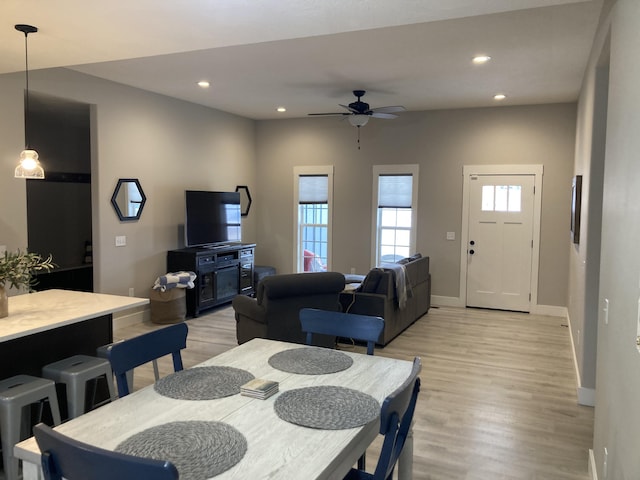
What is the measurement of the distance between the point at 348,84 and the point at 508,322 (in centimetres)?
374

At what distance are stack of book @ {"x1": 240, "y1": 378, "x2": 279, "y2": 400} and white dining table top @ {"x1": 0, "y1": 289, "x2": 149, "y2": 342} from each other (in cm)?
Result: 138

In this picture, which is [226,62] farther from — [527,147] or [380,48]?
[527,147]

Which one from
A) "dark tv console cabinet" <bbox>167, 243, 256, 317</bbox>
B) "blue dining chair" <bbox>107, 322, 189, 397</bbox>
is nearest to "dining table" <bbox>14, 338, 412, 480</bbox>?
"blue dining chair" <bbox>107, 322, 189, 397</bbox>

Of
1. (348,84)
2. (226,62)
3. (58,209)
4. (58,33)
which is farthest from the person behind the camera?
(58,209)

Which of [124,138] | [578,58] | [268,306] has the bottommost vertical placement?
[268,306]

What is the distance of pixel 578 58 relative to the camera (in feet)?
15.7

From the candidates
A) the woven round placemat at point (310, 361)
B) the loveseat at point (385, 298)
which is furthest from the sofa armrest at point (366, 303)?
the woven round placemat at point (310, 361)

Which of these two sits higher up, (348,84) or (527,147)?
(348,84)

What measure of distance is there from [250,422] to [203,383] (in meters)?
0.42

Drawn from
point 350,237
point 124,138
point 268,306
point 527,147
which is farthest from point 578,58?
point 124,138

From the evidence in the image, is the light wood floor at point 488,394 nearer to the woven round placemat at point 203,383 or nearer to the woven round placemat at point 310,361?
the woven round placemat at point 310,361

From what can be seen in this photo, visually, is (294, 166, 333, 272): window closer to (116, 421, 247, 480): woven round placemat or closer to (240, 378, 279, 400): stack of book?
(240, 378, 279, 400): stack of book

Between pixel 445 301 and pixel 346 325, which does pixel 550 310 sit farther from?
pixel 346 325

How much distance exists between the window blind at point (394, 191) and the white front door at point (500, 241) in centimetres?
96
